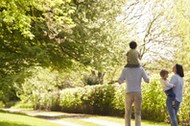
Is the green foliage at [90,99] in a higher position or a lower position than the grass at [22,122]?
higher

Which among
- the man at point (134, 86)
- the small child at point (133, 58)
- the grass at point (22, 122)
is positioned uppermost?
the small child at point (133, 58)

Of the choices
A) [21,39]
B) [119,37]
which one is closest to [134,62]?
[21,39]

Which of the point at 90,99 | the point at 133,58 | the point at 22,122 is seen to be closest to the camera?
the point at 133,58

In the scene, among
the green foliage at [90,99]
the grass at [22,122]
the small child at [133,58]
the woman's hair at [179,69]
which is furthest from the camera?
the green foliage at [90,99]

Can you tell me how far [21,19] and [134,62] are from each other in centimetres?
451

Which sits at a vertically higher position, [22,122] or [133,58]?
[133,58]

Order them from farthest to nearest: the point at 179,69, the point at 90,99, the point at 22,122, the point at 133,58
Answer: the point at 90,99
the point at 22,122
the point at 179,69
the point at 133,58

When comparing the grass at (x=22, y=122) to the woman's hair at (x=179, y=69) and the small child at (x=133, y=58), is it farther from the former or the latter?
the small child at (x=133, y=58)

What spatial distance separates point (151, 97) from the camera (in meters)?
18.3

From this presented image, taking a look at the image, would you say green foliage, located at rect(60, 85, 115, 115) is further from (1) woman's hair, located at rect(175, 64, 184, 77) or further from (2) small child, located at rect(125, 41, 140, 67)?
(2) small child, located at rect(125, 41, 140, 67)

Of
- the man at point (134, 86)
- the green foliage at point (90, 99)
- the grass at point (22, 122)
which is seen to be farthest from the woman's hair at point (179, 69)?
the green foliage at point (90, 99)

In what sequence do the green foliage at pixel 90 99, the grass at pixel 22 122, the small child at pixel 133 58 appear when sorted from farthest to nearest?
the green foliage at pixel 90 99, the grass at pixel 22 122, the small child at pixel 133 58

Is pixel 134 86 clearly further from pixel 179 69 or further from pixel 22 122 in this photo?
pixel 22 122

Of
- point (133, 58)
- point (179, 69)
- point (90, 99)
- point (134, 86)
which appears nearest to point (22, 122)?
point (179, 69)
